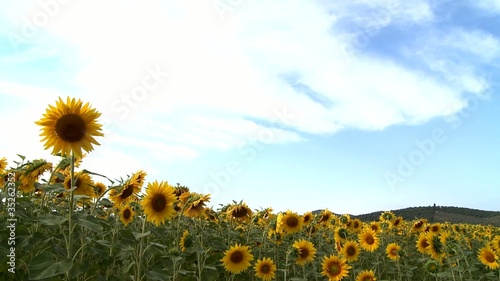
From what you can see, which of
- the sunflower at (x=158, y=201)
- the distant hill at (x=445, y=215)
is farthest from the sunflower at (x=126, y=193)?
the distant hill at (x=445, y=215)

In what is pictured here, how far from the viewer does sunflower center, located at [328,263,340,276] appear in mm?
6748

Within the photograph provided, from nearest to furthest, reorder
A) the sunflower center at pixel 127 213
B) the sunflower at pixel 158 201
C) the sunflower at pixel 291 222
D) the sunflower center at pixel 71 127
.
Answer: the sunflower center at pixel 71 127 < the sunflower at pixel 158 201 < the sunflower center at pixel 127 213 < the sunflower at pixel 291 222

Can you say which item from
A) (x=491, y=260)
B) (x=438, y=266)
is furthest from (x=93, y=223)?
(x=491, y=260)

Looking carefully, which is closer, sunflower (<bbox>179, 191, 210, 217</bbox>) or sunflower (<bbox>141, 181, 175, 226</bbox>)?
sunflower (<bbox>141, 181, 175, 226</bbox>)

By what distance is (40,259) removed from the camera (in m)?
3.70

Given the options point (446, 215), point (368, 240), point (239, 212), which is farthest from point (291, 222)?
point (446, 215)

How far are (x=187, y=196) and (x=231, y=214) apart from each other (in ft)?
3.71

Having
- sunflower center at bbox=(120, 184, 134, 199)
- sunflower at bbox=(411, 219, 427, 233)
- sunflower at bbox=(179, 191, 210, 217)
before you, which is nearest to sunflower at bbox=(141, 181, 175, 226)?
sunflower center at bbox=(120, 184, 134, 199)

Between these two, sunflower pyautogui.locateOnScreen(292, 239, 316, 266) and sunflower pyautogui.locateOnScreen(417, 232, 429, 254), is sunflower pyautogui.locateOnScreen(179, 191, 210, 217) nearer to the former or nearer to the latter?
sunflower pyautogui.locateOnScreen(292, 239, 316, 266)

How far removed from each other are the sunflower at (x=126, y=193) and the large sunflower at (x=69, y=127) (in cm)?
148

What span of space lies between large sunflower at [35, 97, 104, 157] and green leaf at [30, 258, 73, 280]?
1002mm

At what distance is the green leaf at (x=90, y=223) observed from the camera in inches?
136

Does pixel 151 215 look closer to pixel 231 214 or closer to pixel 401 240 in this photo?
pixel 231 214

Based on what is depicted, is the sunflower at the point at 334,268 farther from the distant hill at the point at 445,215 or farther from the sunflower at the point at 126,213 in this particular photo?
the distant hill at the point at 445,215
